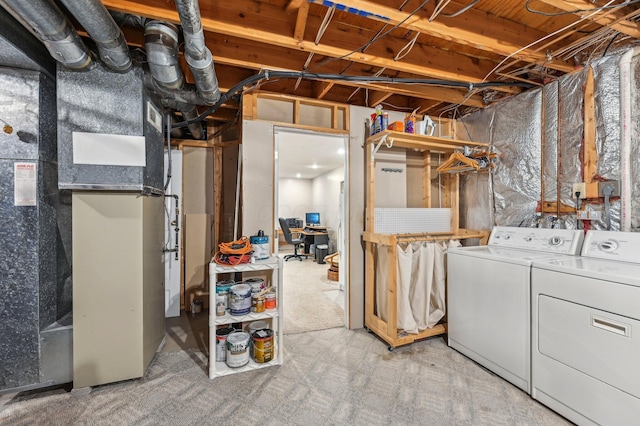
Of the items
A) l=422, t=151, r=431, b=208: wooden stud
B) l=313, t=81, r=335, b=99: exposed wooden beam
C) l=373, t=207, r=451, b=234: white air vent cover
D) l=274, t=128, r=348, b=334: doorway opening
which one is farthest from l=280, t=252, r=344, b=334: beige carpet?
l=313, t=81, r=335, b=99: exposed wooden beam

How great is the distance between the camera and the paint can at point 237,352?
2.10 metres

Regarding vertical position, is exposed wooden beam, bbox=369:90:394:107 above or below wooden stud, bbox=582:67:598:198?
above

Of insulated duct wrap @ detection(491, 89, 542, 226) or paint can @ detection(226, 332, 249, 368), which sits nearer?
paint can @ detection(226, 332, 249, 368)

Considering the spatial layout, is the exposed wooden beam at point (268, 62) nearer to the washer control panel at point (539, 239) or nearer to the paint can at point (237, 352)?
the washer control panel at point (539, 239)

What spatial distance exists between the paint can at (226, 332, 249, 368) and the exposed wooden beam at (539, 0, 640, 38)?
2.88 metres

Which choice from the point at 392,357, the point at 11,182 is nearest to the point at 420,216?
the point at 392,357

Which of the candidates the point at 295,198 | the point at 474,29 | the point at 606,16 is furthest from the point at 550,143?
the point at 295,198

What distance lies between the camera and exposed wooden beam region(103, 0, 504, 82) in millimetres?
1573

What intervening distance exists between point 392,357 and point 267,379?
1.04 metres

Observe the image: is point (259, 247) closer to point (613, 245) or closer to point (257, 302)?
point (257, 302)

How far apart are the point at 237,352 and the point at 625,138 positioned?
3.14m

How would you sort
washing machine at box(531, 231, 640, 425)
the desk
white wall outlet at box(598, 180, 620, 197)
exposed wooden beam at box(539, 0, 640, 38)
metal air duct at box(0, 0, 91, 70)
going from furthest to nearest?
the desk < white wall outlet at box(598, 180, 620, 197) < exposed wooden beam at box(539, 0, 640, 38) < washing machine at box(531, 231, 640, 425) < metal air duct at box(0, 0, 91, 70)

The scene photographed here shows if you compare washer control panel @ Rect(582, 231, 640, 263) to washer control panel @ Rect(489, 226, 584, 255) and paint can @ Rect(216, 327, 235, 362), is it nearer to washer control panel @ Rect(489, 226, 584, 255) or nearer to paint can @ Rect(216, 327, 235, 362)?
washer control panel @ Rect(489, 226, 584, 255)

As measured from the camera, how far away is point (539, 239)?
224cm
